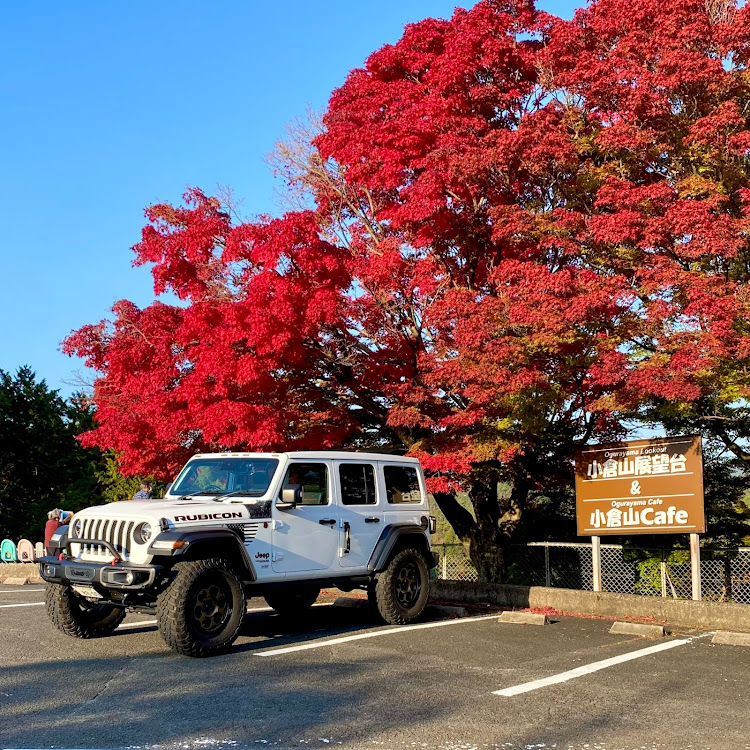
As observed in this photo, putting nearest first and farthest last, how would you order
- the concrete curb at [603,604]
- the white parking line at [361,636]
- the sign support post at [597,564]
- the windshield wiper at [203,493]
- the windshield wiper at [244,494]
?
the white parking line at [361,636], the windshield wiper at [244,494], the windshield wiper at [203,493], the concrete curb at [603,604], the sign support post at [597,564]

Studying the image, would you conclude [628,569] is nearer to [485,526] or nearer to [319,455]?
[485,526]

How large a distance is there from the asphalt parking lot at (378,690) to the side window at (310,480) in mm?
1601

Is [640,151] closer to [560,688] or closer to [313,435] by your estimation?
[313,435]

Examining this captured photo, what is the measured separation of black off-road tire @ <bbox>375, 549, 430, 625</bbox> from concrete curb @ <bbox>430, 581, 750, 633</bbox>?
8.66 ft

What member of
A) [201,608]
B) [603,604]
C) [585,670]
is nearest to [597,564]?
[603,604]

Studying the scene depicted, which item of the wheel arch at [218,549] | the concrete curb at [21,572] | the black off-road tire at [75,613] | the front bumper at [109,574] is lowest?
the concrete curb at [21,572]

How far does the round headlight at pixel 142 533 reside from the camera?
8273 millimetres

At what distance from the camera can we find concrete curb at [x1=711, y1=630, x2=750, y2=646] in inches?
377

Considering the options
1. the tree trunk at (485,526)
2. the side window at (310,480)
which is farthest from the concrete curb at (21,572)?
the side window at (310,480)

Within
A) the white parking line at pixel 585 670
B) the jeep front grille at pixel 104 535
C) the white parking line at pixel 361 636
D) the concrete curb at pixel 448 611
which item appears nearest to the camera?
the white parking line at pixel 585 670

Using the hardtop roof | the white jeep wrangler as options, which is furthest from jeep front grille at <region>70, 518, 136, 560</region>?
the hardtop roof

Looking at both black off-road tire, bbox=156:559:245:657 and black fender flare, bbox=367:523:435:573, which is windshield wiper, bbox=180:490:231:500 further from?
black fender flare, bbox=367:523:435:573

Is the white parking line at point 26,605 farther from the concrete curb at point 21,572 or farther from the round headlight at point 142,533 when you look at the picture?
the round headlight at point 142,533

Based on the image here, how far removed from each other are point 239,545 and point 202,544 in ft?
1.38
